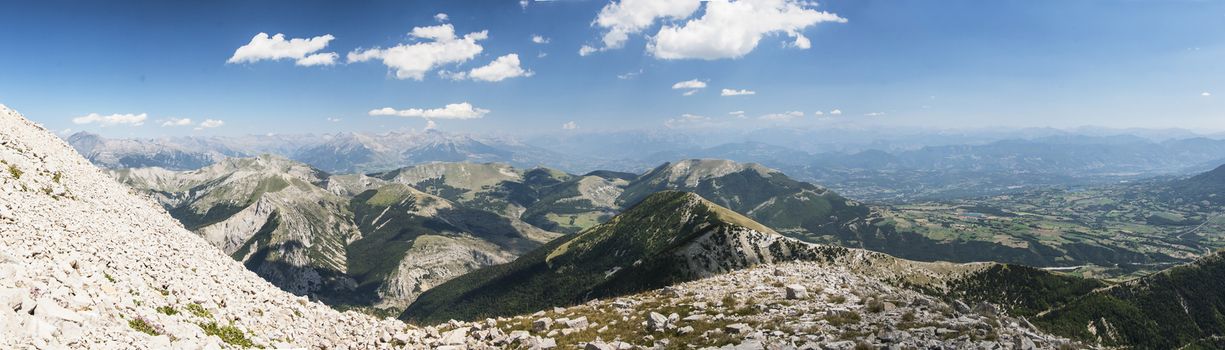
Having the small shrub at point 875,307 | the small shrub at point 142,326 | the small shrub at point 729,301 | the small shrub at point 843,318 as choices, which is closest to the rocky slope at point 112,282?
the small shrub at point 142,326

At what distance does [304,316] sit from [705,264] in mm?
122928

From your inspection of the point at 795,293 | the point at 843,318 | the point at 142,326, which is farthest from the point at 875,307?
the point at 142,326

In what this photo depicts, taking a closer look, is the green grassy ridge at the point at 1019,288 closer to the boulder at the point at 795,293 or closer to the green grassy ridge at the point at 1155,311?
the green grassy ridge at the point at 1155,311

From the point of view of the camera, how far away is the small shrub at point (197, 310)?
79.3 feet

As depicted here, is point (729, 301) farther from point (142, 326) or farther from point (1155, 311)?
point (1155, 311)

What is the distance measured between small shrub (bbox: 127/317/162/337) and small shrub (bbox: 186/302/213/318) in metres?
3.60

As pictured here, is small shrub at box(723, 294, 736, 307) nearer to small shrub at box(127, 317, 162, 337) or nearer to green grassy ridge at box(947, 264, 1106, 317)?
small shrub at box(127, 317, 162, 337)

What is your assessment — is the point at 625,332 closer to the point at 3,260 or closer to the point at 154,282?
the point at 154,282

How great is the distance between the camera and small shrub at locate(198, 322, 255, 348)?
23.6 meters

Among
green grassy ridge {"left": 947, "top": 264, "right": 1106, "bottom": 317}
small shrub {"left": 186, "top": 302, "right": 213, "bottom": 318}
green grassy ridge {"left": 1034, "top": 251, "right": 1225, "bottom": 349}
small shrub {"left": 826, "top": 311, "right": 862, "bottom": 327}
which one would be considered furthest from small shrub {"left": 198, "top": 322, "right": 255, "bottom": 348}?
green grassy ridge {"left": 1034, "top": 251, "right": 1225, "bottom": 349}

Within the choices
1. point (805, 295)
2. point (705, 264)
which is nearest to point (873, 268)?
point (705, 264)

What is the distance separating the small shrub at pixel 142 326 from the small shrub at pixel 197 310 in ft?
11.8

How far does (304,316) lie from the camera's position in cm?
3091

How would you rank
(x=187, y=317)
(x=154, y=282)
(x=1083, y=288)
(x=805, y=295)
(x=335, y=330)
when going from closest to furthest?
1. (x=187, y=317)
2. (x=154, y=282)
3. (x=335, y=330)
4. (x=805, y=295)
5. (x=1083, y=288)
